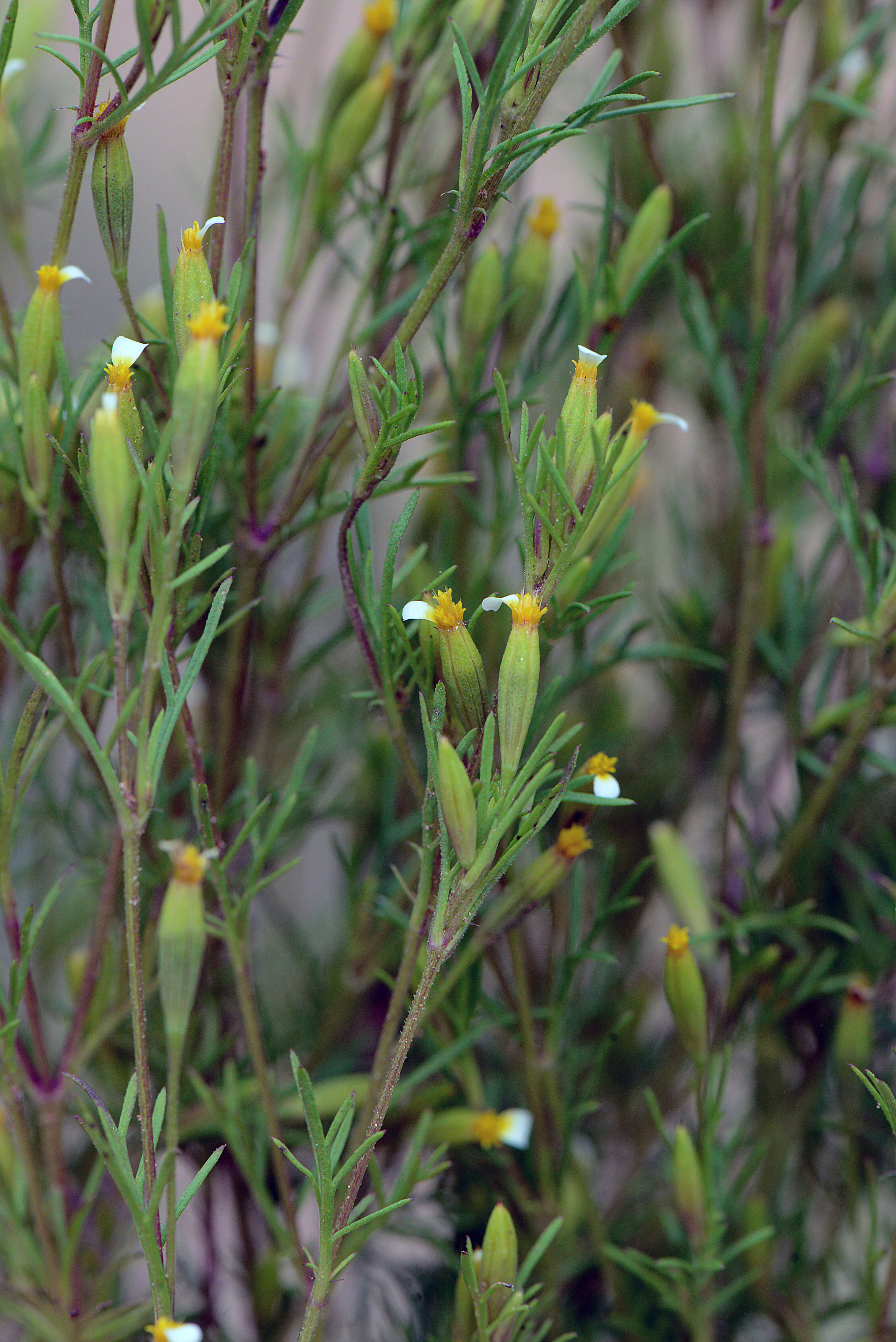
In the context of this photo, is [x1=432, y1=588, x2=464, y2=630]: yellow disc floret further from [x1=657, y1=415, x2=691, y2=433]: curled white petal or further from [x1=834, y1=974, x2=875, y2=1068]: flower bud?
[x1=834, y1=974, x2=875, y2=1068]: flower bud

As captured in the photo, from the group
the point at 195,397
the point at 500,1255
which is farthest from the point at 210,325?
the point at 500,1255

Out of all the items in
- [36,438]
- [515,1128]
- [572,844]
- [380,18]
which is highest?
[380,18]

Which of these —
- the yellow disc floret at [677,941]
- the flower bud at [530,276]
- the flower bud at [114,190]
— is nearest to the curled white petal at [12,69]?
the flower bud at [114,190]

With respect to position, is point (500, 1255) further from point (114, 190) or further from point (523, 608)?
point (114, 190)

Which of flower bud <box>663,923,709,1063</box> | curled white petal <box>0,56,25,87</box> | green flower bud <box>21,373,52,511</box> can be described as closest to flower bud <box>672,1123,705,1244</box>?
flower bud <box>663,923,709,1063</box>

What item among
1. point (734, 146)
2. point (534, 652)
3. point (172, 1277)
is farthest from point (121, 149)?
point (734, 146)

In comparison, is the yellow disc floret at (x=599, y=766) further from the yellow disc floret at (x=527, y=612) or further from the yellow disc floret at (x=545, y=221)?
the yellow disc floret at (x=545, y=221)
